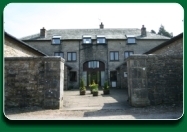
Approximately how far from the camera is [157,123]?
15.0 feet

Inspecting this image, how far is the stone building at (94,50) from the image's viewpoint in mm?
22109

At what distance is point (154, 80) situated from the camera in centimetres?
791

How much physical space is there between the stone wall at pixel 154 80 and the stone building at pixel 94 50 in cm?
1403

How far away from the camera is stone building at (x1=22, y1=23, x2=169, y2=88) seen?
22109mm

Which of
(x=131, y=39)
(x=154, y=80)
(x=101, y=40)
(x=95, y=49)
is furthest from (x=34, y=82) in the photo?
(x=131, y=39)

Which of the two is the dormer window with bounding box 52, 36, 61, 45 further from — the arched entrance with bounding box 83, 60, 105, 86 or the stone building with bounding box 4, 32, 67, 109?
the stone building with bounding box 4, 32, 67, 109

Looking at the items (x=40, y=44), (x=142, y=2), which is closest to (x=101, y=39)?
(x=40, y=44)

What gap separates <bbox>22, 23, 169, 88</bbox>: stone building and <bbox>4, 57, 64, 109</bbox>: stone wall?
14203 millimetres

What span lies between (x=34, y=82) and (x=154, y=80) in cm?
474

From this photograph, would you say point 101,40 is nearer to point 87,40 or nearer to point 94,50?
point 94,50

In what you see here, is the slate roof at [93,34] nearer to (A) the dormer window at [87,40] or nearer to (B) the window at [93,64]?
(A) the dormer window at [87,40]

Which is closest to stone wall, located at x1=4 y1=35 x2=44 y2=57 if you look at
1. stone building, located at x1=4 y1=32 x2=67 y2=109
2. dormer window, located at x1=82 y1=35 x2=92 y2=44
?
stone building, located at x1=4 y1=32 x2=67 y2=109

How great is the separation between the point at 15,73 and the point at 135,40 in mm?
17041

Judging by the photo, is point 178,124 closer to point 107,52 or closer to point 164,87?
point 164,87
